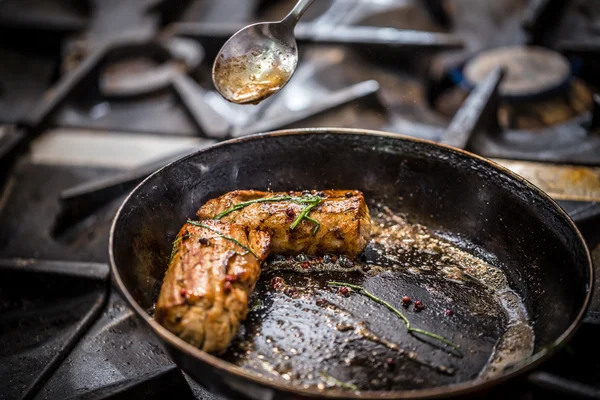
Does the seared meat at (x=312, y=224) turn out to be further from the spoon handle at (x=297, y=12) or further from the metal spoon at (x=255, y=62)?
the spoon handle at (x=297, y=12)

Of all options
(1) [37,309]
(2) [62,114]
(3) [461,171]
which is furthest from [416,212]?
(2) [62,114]

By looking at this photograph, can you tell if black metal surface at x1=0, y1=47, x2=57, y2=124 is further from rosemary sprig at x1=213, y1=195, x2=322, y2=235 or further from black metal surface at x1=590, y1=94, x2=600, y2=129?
black metal surface at x1=590, y1=94, x2=600, y2=129

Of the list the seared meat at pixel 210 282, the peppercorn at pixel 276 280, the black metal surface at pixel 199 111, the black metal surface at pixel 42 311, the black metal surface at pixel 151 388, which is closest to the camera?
the seared meat at pixel 210 282

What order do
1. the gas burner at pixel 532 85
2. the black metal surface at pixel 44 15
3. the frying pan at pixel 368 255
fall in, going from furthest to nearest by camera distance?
the black metal surface at pixel 44 15 < the gas burner at pixel 532 85 < the frying pan at pixel 368 255

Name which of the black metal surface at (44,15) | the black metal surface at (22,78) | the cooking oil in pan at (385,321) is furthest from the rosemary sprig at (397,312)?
the black metal surface at (44,15)

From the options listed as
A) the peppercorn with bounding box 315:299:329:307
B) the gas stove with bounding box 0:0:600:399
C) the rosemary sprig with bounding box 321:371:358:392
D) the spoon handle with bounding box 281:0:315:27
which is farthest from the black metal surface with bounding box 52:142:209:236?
the rosemary sprig with bounding box 321:371:358:392

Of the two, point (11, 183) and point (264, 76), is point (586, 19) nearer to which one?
point (264, 76)

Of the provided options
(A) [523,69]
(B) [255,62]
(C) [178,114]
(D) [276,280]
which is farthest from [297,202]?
(A) [523,69]

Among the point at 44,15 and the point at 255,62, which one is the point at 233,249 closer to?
the point at 255,62
